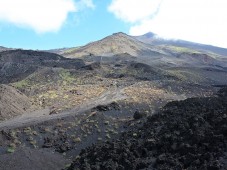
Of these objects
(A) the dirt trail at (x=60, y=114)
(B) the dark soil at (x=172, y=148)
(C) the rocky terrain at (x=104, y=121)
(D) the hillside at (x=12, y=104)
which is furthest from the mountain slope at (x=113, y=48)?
(B) the dark soil at (x=172, y=148)

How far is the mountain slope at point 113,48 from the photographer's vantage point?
163 meters

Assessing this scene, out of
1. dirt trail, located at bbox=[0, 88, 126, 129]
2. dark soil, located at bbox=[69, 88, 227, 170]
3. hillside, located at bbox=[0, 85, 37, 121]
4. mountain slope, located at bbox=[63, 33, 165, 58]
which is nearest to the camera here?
dark soil, located at bbox=[69, 88, 227, 170]

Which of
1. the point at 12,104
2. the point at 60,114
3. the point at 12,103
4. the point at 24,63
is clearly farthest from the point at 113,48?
the point at 60,114

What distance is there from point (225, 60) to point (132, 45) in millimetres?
45934

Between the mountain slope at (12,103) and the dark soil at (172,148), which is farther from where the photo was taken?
the mountain slope at (12,103)

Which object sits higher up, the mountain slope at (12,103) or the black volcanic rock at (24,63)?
the black volcanic rock at (24,63)

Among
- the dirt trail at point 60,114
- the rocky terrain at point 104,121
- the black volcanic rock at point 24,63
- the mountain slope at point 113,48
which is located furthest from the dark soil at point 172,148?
the mountain slope at point 113,48

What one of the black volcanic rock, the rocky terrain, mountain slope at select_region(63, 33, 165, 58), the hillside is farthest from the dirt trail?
mountain slope at select_region(63, 33, 165, 58)

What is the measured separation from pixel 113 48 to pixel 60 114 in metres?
123

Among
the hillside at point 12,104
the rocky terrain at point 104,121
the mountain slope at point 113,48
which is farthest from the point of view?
the mountain slope at point 113,48

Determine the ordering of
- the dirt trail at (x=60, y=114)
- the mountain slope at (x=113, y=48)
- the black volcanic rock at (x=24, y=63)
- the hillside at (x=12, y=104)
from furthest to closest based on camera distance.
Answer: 1. the mountain slope at (x=113, y=48)
2. the black volcanic rock at (x=24, y=63)
3. the hillside at (x=12, y=104)
4. the dirt trail at (x=60, y=114)

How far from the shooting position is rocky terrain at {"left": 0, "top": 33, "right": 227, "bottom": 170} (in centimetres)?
2622

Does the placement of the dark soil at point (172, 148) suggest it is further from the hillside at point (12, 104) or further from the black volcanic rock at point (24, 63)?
the black volcanic rock at point (24, 63)

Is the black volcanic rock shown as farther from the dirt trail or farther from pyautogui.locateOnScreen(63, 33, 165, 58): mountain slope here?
pyautogui.locateOnScreen(63, 33, 165, 58): mountain slope
